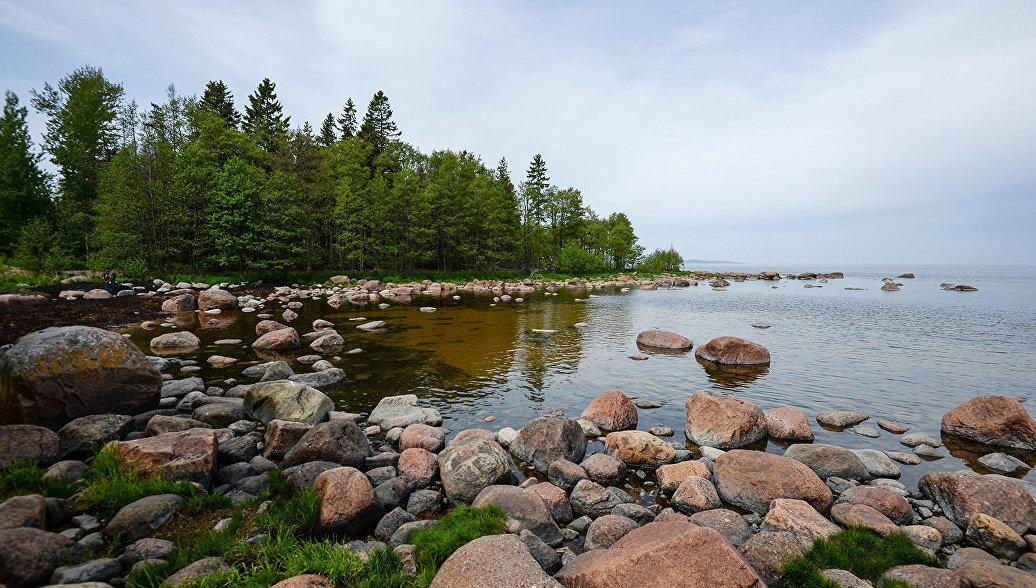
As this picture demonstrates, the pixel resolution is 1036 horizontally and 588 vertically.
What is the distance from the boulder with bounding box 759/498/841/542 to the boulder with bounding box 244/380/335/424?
992 centimetres

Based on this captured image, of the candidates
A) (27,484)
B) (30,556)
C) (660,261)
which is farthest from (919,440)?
(660,261)

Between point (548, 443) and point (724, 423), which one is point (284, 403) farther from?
point (724, 423)

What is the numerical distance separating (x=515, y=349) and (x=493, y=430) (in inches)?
368

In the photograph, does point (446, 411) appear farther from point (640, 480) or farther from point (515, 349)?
point (515, 349)

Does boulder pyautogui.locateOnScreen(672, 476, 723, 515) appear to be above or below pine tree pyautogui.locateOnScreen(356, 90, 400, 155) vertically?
below

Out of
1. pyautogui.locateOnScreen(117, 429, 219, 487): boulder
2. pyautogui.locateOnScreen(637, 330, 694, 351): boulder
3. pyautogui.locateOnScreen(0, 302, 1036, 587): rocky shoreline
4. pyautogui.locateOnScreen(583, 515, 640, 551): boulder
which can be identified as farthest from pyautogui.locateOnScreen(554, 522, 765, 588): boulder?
pyautogui.locateOnScreen(637, 330, 694, 351): boulder

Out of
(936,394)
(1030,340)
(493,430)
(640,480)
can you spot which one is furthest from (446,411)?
(1030,340)

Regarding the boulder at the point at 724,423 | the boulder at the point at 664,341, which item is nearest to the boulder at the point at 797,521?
the boulder at the point at 724,423

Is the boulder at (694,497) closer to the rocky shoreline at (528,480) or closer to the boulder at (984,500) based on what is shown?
the rocky shoreline at (528,480)

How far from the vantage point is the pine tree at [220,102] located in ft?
210

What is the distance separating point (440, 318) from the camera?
1102 inches

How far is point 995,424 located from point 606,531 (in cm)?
1117

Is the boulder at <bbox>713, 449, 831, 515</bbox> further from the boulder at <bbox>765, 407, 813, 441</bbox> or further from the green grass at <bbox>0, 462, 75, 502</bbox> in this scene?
the green grass at <bbox>0, 462, 75, 502</bbox>

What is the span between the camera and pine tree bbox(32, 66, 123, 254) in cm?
4325
